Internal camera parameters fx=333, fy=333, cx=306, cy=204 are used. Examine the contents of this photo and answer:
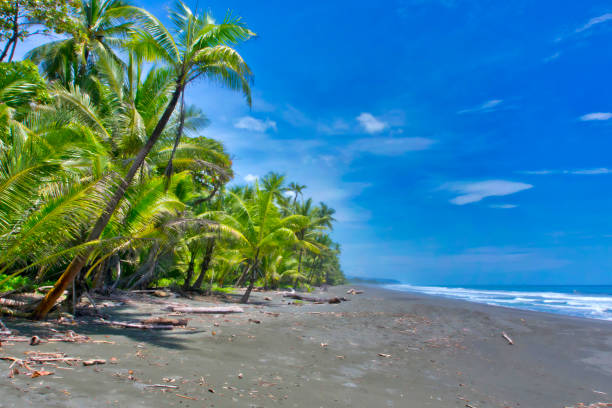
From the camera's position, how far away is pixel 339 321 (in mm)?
11203

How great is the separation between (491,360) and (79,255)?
343 inches

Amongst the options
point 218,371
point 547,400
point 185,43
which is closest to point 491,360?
point 547,400

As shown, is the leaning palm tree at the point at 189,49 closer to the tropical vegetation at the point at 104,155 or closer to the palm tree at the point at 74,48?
the tropical vegetation at the point at 104,155

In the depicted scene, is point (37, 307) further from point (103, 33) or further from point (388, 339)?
point (103, 33)

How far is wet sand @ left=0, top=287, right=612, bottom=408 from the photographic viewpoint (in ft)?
11.7

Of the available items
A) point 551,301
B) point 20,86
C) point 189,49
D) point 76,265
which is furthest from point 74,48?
point 551,301

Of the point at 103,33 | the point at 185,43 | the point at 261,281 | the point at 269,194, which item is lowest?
the point at 261,281

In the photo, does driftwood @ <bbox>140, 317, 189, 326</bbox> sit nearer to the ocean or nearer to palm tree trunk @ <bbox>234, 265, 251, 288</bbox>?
palm tree trunk @ <bbox>234, 265, 251, 288</bbox>

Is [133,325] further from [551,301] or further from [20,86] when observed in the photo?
[551,301]

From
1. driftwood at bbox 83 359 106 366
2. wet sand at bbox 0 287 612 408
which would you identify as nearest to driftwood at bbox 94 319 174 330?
wet sand at bbox 0 287 612 408

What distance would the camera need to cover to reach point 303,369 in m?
5.28

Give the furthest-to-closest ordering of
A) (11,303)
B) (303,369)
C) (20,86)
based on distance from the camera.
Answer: (20,86), (11,303), (303,369)

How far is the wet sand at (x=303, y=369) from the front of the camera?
11.7ft

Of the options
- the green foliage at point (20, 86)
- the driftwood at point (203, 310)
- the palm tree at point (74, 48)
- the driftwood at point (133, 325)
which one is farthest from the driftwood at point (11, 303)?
the palm tree at point (74, 48)
